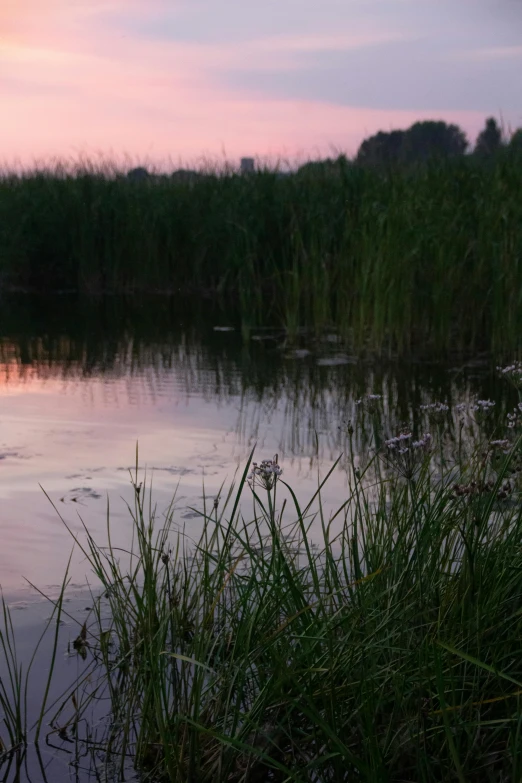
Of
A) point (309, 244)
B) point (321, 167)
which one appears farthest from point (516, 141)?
point (321, 167)

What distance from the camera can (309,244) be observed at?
969 cm

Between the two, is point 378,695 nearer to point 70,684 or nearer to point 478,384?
point 70,684

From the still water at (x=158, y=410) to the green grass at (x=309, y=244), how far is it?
0.41m

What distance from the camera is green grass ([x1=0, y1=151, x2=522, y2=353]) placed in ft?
23.0

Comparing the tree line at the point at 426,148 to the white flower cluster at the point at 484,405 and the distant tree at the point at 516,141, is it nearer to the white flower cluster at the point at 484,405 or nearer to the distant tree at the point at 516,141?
the distant tree at the point at 516,141

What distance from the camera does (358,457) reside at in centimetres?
450

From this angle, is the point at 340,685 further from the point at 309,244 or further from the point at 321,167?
the point at 321,167

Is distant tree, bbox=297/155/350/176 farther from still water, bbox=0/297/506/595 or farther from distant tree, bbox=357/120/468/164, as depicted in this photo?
still water, bbox=0/297/506/595

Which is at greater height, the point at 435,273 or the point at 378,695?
the point at 435,273

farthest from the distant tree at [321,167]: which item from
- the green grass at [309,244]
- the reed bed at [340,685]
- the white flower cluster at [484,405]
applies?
the reed bed at [340,685]

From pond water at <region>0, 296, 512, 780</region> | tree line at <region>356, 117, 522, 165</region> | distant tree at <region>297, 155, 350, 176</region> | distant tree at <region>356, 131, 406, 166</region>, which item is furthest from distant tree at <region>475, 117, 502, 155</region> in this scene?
pond water at <region>0, 296, 512, 780</region>

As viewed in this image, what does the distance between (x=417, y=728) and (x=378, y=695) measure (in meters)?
0.12

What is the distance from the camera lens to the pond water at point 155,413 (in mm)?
3615

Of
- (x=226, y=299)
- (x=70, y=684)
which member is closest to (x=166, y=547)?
(x=70, y=684)
